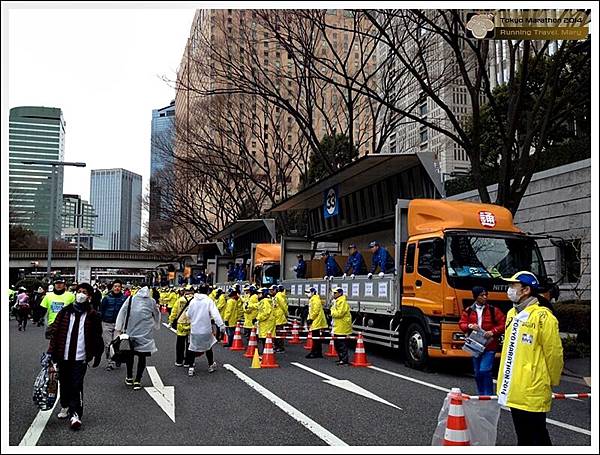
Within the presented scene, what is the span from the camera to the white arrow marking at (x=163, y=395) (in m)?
8.12

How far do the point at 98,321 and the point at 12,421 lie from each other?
1.53 m

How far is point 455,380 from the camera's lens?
11.0 metres

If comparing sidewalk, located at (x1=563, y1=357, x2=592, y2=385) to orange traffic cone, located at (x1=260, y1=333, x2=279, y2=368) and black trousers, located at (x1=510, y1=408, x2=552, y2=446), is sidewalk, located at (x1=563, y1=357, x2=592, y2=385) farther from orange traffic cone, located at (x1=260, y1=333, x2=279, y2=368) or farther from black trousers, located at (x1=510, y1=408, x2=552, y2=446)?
black trousers, located at (x1=510, y1=408, x2=552, y2=446)

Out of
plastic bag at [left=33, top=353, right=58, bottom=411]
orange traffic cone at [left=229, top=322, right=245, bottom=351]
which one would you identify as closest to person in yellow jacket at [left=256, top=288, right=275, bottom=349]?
orange traffic cone at [left=229, top=322, right=245, bottom=351]

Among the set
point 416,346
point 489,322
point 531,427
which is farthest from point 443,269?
point 531,427

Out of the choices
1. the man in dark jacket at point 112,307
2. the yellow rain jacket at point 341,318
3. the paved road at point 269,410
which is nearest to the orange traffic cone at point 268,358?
the paved road at point 269,410

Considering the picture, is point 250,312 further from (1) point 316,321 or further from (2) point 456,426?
(2) point 456,426

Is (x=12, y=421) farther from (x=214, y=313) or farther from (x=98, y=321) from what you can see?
(x=214, y=313)

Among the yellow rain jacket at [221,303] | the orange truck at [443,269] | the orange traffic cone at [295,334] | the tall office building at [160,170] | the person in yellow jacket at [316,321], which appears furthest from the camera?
the tall office building at [160,170]

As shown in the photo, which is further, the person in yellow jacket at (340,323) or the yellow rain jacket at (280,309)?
the yellow rain jacket at (280,309)

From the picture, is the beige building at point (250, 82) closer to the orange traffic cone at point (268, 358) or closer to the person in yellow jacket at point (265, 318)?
the person in yellow jacket at point (265, 318)

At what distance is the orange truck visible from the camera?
1124 centimetres

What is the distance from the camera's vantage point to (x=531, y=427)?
496 centimetres

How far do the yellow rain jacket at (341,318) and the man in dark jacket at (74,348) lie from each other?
22.3 feet
